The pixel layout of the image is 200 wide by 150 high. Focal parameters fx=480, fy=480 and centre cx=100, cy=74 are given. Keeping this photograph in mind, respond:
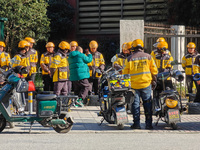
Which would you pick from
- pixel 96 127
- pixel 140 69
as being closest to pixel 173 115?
pixel 140 69

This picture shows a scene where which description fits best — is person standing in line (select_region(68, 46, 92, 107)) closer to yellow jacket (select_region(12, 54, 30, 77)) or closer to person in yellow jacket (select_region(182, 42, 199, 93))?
yellow jacket (select_region(12, 54, 30, 77))

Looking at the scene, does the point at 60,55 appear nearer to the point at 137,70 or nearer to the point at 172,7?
the point at 137,70

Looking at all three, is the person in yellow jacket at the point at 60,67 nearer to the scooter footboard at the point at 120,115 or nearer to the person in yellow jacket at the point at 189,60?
the scooter footboard at the point at 120,115

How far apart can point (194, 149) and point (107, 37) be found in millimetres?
18717

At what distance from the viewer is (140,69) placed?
32.6 ft

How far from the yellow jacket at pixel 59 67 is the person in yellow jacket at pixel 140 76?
136 inches

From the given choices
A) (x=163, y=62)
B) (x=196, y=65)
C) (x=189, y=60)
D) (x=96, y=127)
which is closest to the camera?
(x=96, y=127)

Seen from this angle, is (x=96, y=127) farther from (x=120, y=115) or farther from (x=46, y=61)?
(x=46, y=61)

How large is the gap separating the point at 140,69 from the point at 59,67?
3791 mm

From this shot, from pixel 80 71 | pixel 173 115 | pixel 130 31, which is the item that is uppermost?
pixel 130 31

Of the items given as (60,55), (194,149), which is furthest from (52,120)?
(60,55)

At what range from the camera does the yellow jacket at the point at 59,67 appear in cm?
1311

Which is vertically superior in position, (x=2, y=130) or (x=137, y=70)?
(x=137, y=70)

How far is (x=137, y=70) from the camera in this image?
392 inches
